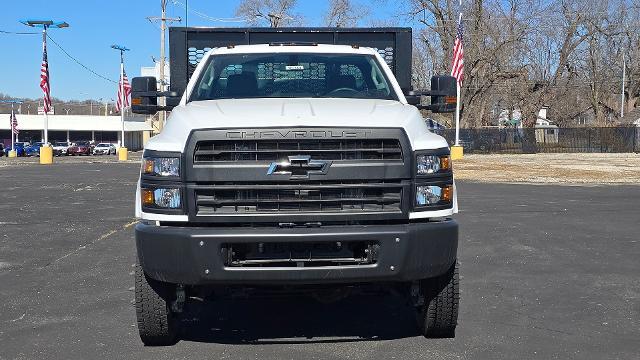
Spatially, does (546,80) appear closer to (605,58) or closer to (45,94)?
(605,58)

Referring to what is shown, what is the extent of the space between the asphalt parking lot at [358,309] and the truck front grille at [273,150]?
1352mm

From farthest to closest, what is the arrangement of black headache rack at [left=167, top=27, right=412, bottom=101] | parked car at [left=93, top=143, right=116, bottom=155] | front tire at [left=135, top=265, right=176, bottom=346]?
parked car at [left=93, top=143, right=116, bottom=155] < black headache rack at [left=167, top=27, right=412, bottom=101] < front tire at [left=135, top=265, right=176, bottom=346]

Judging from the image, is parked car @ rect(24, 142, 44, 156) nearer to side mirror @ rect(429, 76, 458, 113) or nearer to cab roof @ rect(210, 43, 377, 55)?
cab roof @ rect(210, 43, 377, 55)

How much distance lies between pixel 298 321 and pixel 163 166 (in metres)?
1.84

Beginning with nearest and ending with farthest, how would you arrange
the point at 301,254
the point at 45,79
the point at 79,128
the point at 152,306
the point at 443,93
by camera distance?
the point at 301,254 < the point at 152,306 < the point at 443,93 < the point at 45,79 < the point at 79,128

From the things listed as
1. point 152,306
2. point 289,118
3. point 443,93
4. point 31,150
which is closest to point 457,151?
point 443,93

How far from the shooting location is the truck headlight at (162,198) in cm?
413

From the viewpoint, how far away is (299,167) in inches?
163

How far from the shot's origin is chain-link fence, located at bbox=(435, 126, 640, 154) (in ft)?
156

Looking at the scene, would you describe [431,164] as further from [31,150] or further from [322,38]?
[31,150]

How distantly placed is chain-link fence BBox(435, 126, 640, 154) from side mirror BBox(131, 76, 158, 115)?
4223 centimetres

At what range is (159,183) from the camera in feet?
13.7

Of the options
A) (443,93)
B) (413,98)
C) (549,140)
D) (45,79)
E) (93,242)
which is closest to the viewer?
(413,98)

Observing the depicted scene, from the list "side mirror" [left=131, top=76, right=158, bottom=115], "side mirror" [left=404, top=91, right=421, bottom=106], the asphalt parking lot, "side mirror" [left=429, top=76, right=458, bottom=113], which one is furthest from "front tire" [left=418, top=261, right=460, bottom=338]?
"side mirror" [left=131, top=76, right=158, bottom=115]
